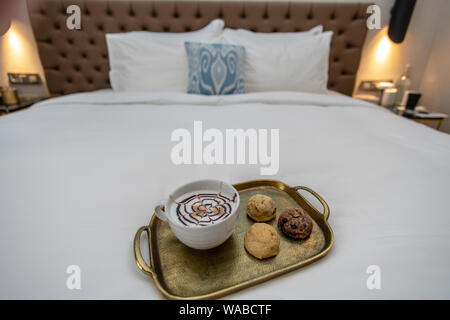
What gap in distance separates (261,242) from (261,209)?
91mm

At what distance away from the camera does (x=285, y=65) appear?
1.54m

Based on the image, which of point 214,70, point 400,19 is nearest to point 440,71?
point 400,19

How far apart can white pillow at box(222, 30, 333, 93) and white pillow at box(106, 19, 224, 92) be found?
50cm

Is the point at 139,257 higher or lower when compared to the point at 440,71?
lower

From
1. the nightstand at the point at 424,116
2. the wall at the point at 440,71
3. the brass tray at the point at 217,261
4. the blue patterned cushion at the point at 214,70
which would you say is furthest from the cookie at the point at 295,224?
the wall at the point at 440,71

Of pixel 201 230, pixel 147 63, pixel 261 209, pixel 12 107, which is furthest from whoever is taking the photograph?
pixel 12 107

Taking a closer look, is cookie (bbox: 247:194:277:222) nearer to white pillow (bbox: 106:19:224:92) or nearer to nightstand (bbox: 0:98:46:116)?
white pillow (bbox: 106:19:224:92)

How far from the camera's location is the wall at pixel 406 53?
72.4 inches

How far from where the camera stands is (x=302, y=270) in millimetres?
385

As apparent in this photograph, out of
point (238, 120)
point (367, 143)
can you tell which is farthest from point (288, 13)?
point (367, 143)

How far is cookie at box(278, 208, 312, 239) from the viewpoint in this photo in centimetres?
43

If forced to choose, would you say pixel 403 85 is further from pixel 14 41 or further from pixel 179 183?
pixel 14 41

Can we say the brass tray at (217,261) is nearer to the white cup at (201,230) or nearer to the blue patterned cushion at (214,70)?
the white cup at (201,230)

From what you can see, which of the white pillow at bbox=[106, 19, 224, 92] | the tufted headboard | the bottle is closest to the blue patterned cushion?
the white pillow at bbox=[106, 19, 224, 92]
